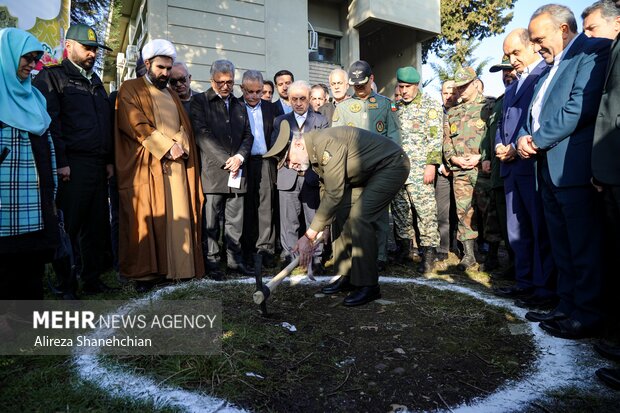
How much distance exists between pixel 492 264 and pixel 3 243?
463 cm

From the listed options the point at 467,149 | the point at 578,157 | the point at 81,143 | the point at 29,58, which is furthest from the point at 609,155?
the point at 81,143

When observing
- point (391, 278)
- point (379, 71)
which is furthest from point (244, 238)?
point (379, 71)

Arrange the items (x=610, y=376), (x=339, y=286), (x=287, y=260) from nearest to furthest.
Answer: (x=610, y=376) < (x=339, y=286) < (x=287, y=260)

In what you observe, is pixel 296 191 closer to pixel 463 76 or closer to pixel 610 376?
pixel 463 76

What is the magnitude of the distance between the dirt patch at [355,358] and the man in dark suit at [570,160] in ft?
1.43

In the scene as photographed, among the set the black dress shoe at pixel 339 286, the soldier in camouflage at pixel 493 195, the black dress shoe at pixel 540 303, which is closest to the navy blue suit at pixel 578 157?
the black dress shoe at pixel 540 303

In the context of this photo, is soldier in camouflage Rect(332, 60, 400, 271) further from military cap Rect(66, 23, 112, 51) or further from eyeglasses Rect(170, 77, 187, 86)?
military cap Rect(66, 23, 112, 51)

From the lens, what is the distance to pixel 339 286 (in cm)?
383

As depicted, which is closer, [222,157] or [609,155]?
[609,155]

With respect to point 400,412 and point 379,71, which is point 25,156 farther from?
point 379,71

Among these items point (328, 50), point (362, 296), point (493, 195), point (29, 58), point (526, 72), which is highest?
point (328, 50)

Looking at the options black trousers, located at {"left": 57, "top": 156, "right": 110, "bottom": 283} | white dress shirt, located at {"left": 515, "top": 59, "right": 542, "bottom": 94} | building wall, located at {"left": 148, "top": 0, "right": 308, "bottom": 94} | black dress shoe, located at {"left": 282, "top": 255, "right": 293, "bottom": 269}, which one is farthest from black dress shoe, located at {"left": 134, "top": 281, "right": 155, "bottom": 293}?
building wall, located at {"left": 148, "top": 0, "right": 308, "bottom": 94}

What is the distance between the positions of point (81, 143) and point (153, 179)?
67cm

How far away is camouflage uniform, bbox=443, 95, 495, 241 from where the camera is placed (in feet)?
15.6
